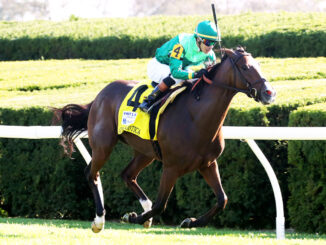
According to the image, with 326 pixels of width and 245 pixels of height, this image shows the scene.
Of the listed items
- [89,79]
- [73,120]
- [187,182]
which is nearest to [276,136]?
[187,182]

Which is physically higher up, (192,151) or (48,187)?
(192,151)

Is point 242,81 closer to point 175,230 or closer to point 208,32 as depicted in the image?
point 208,32

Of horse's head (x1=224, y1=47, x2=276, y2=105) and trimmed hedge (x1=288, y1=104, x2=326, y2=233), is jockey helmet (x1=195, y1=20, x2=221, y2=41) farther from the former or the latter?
trimmed hedge (x1=288, y1=104, x2=326, y2=233)

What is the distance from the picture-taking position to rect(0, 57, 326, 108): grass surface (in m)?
7.83

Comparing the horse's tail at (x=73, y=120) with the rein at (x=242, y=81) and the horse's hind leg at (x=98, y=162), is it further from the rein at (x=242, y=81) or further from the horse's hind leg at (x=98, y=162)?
the rein at (x=242, y=81)

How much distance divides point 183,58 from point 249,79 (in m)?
0.77

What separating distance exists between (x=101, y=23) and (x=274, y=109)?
15.2m

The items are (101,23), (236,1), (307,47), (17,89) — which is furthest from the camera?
(236,1)

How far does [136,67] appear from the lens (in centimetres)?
1240

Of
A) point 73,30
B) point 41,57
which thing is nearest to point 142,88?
point 41,57

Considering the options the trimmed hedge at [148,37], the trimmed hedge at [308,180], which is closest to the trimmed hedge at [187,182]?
the trimmed hedge at [308,180]

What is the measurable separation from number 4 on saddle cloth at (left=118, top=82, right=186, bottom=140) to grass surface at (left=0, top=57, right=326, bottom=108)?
5.45ft

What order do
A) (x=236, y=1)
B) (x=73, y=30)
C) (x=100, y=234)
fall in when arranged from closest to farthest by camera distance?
(x=100, y=234), (x=73, y=30), (x=236, y=1)

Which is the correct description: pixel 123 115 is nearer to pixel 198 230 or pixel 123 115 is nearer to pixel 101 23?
pixel 198 230
